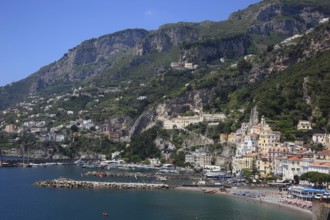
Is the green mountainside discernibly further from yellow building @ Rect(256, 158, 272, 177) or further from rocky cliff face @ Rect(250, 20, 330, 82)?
yellow building @ Rect(256, 158, 272, 177)

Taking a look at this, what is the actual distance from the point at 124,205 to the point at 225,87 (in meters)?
67.3

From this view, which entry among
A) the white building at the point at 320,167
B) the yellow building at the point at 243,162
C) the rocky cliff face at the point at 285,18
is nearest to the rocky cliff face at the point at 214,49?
the rocky cliff face at the point at 285,18

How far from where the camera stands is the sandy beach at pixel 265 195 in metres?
58.0

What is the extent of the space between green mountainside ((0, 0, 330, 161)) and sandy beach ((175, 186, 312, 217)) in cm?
1769

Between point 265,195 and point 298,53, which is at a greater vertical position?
point 298,53

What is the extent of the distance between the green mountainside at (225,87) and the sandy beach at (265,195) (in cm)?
1769

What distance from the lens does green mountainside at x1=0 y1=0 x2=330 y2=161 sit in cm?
9325

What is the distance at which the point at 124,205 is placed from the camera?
61312 millimetres

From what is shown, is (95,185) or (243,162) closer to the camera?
(95,185)

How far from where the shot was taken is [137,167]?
107438mm

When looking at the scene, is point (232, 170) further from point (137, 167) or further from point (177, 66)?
point (177, 66)

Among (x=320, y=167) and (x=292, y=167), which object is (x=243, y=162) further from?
(x=320, y=167)

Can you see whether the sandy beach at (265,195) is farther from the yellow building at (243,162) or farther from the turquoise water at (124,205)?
the yellow building at (243,162)

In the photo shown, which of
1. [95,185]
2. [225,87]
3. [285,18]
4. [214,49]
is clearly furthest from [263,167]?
[285,18]
